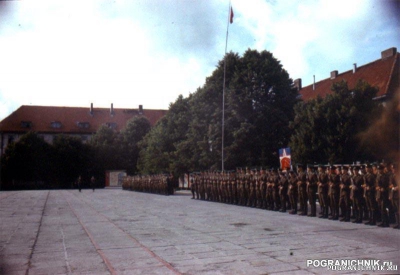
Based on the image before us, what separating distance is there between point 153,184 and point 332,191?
26.1 meters

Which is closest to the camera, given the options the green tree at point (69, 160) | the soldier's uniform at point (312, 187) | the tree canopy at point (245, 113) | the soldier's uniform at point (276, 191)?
Result: the soldier's uniform at point (312, 187)

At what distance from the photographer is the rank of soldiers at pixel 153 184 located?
3453cm

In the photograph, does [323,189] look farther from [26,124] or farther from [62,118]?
[62,118]

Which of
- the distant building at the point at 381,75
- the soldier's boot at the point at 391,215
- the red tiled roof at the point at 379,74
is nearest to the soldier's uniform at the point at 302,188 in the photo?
the soldier's boot at the point at 391,215

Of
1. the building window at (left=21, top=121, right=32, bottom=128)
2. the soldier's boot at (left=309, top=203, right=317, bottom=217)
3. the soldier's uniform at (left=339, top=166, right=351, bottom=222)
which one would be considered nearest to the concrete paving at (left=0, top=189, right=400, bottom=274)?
the soldier's uniform at (left=339, top=166, right=351, bottom=222)

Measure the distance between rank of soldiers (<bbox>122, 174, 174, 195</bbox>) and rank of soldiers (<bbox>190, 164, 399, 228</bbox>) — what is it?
45.3 feet

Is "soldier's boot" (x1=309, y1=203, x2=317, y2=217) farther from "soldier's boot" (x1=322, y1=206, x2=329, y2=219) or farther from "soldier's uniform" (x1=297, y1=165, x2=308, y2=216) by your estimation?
"soldier's boot" (x1=322, y1=206, x2=329, y2=219)

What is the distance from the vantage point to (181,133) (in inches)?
1858

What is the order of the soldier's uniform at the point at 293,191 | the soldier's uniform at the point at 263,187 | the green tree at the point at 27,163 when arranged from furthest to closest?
1. the green tree at the point at 27,163
2. the soldier's uniform at the point at 263,187
3. the soldier's uniform at the point at 293,191

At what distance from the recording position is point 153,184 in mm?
38250

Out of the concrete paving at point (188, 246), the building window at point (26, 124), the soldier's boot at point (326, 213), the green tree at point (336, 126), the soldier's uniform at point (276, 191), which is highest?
the building window at point (26, 124)

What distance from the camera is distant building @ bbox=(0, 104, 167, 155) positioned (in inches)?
2877

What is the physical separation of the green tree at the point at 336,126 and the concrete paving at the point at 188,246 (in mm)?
15774

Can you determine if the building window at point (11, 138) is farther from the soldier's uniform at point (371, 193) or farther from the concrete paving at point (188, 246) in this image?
the soldier's uniform at point (371, 193)
